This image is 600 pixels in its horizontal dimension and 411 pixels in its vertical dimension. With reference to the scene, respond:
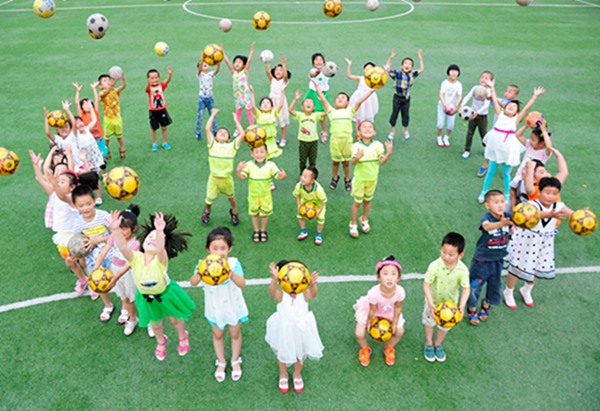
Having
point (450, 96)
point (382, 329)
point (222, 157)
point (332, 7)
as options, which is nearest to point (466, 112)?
point (450, 96)

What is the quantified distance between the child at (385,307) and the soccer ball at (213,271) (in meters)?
1.74

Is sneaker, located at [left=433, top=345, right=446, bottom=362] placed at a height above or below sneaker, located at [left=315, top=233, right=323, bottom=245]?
below

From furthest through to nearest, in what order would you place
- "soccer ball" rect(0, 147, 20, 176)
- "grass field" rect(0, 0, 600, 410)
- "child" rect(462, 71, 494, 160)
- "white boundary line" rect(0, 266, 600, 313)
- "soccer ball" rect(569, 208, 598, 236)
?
"child" rect(462, 71, 494, 160)
"white boundary line" rect(0, 266, 600, 313)
"soccer ball" rect(0, 147, 20, 176)
"soccer ball" rect(569, 208, 598, 236)
"grass field" rect(0, 0, 600, 410)

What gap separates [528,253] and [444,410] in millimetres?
2448

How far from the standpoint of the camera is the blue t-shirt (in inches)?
238

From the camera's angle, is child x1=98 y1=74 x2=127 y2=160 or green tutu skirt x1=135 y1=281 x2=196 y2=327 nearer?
green tutu skirt x1=135 y1=281 x2=196 y2=327

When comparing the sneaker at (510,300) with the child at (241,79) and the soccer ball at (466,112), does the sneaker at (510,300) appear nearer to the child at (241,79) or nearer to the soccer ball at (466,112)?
the soccer ball at (466,112)

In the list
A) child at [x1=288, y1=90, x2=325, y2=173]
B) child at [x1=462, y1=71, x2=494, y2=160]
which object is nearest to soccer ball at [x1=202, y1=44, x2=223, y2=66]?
child at [x1=288, y1=90, x2=325, y2=173]

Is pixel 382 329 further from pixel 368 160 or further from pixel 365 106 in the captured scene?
pixel 365 106

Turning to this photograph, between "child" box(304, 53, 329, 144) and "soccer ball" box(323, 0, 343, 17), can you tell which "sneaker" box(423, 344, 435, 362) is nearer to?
"child" box(304, 53, 329, 144)

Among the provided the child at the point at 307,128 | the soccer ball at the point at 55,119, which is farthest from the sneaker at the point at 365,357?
the soccer ball at the point at 55,119

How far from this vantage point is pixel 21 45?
60.7 ft

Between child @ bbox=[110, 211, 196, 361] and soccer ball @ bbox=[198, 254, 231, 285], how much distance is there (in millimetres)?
610

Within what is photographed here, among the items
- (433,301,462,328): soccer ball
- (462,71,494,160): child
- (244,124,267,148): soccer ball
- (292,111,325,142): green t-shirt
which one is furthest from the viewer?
(462,71,494,160): child
